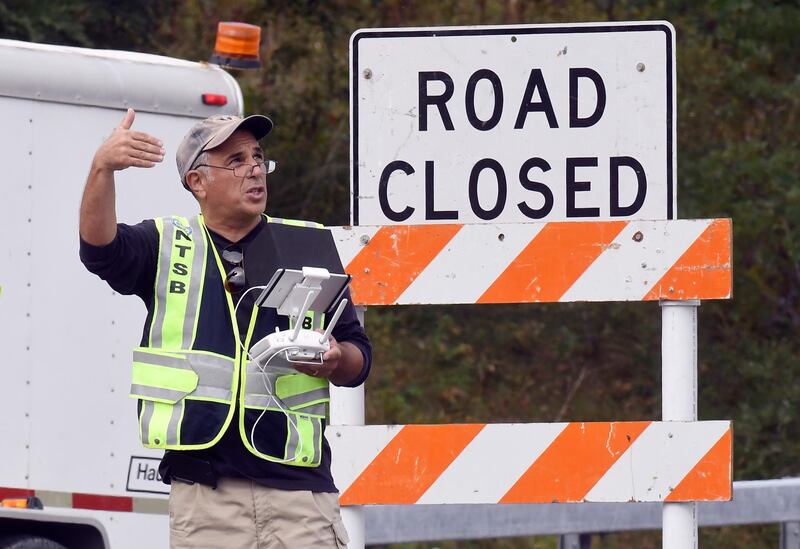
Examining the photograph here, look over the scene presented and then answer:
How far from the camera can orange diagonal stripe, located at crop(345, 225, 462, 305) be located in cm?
472

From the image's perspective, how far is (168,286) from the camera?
3.94 m

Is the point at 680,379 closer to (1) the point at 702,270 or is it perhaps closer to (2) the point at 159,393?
(1) the point at 702,270

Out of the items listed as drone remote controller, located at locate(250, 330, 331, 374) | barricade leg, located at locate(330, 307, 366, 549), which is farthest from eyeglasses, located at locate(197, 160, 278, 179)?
barricade leg, located at locate(330, 307, 366, 549)

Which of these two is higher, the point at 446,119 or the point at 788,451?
the point at 446,119

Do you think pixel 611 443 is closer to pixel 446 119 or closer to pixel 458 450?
pixel 458 450

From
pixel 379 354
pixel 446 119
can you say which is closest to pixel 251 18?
pixel 379 354

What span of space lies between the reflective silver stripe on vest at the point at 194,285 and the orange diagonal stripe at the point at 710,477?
5.13 ft

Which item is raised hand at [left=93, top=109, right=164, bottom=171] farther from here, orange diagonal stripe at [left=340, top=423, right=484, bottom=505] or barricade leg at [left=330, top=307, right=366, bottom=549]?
orange diagonal stripe at [left=340, top=423, right=484, bottom=505]

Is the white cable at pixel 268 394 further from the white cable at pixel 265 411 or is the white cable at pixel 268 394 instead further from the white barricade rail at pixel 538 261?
the white barricade rail at pixel 538 261

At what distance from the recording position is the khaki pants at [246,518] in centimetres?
391

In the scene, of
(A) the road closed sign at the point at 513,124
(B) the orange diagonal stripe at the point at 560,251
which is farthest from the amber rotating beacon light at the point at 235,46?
(B) the orange diagonal stripe at the point at 560,251

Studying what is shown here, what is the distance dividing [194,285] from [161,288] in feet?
0.26

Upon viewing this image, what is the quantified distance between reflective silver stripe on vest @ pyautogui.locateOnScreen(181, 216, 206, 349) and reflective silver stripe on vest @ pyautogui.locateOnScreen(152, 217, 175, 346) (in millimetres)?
58

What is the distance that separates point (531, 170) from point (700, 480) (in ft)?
3.32
